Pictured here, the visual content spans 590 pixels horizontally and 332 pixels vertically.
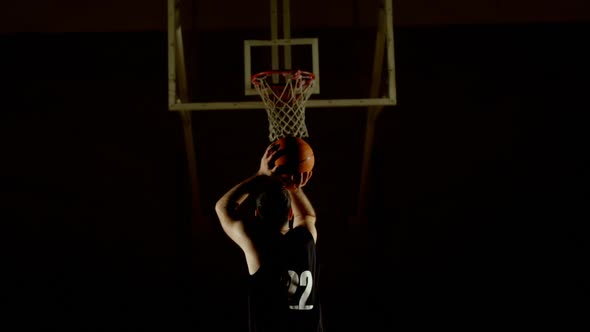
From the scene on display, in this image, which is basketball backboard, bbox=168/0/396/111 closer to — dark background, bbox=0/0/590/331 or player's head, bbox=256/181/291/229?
dark background, bbox=0/0/590/331

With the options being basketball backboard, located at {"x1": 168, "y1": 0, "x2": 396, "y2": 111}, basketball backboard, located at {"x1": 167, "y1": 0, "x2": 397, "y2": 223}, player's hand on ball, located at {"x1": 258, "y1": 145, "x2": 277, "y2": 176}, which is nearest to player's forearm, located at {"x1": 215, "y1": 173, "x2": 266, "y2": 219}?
player's hand on ball, located at {"x1": 258, "y1": 145, "x2": 277, "y2": 176}

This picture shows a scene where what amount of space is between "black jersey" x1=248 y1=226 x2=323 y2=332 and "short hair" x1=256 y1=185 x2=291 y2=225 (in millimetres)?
85

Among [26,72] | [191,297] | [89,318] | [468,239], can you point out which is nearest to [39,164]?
[26,72]

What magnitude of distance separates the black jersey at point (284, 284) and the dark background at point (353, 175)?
2.60 metres

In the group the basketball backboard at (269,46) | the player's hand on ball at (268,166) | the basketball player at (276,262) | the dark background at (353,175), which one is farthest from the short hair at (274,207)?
the dark background at (353,175)

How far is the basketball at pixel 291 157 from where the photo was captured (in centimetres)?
304

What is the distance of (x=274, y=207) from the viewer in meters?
2.72

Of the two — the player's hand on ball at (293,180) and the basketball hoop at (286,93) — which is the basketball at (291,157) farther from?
the basketball hoop at (286,93)

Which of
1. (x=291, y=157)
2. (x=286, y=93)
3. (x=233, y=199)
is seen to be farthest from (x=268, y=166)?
(x=286, y=93)

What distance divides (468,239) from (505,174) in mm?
649

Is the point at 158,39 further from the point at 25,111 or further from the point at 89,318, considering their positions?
the point at 89,318

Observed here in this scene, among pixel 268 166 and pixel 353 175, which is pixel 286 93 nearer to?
pixel 268 166

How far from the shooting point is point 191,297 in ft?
17.5

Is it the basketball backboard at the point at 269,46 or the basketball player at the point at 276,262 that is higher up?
the basketball backboard at the point at 269,46
